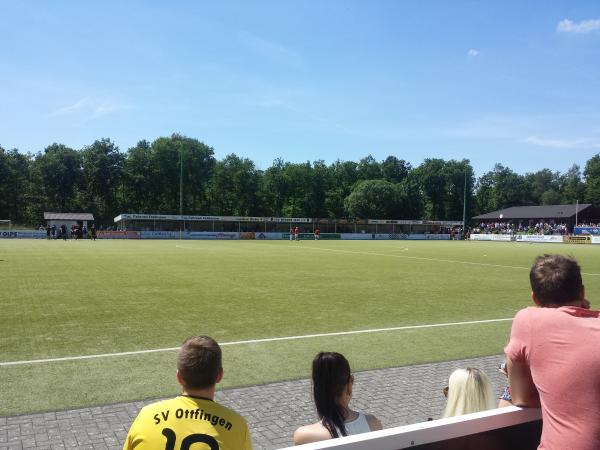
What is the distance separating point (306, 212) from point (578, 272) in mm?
100474

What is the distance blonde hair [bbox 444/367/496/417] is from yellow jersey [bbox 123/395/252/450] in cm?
142

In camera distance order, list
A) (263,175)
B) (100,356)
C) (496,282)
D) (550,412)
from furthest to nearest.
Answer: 1. (263,175)
2. (496,282)
3. (100,356)
4. (550,412)

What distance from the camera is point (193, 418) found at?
7.86 ft

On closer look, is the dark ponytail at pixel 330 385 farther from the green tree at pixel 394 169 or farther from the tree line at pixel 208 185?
the green tree at pixel 394 169

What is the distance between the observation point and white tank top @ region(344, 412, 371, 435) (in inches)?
113

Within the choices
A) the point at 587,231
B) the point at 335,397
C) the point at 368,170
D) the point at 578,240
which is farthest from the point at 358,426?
the point at 368,170

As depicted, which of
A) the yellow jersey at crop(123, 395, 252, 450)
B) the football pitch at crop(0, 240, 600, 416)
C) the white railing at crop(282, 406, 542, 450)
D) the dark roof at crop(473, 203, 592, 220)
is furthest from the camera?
the dark roof at crop(473, 203, 592, 220)

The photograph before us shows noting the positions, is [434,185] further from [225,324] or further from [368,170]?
[225,324]

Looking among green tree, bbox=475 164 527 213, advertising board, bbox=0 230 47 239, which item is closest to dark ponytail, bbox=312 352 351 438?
advertising board, bbox=0 230 47 239

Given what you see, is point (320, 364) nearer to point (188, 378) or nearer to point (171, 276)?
point (188, 378)

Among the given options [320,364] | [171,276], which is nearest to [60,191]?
[171,276]

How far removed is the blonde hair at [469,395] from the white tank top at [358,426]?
607 mm

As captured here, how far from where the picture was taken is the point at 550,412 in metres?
2.32

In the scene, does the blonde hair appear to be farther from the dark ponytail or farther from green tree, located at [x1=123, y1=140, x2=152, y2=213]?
green tree, located at [x1=123, y1=140, x2=152, y2=213]
